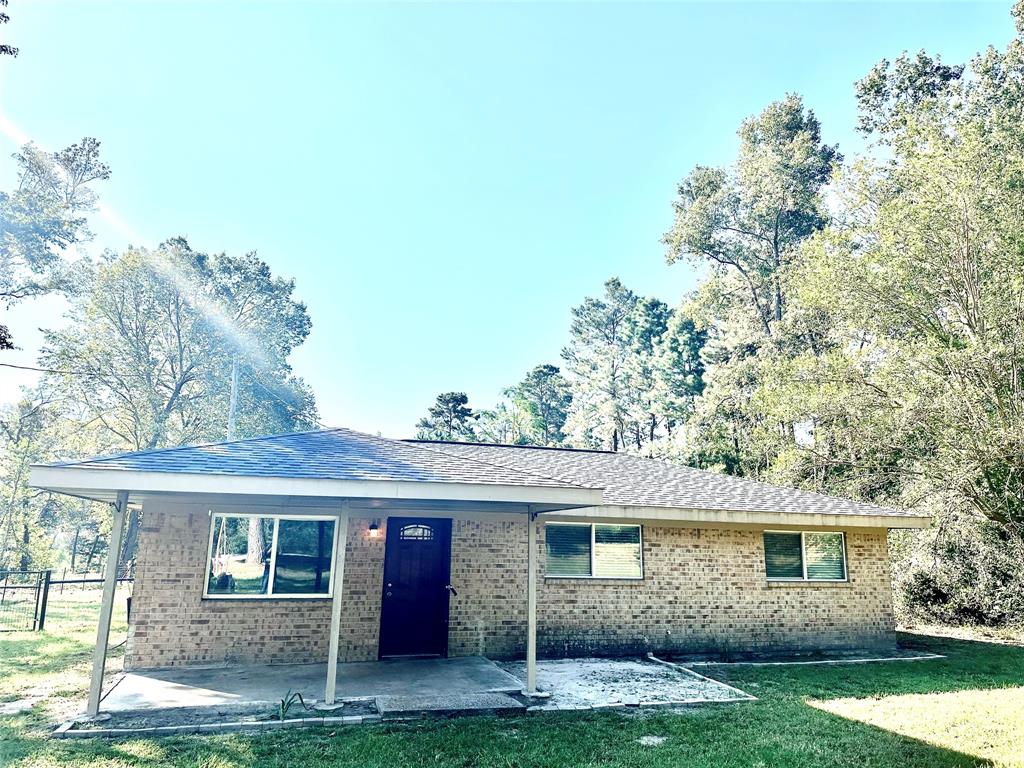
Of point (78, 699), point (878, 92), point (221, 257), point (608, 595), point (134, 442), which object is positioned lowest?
point (78, 699)

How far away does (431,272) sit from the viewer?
29906 mm

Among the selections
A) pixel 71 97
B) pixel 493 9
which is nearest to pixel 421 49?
pixel 493 9

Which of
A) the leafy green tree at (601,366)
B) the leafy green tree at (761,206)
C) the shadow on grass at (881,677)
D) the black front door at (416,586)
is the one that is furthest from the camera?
the leafy green tree at (601,366)

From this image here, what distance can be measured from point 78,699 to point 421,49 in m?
12.7

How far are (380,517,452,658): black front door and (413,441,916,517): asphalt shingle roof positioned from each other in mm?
1349

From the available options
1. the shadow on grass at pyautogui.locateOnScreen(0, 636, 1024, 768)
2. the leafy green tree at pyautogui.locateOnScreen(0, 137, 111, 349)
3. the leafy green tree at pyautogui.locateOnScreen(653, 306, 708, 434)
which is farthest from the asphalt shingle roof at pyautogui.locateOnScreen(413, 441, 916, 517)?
the leafy green tree at pyautogui.locateOnScreen(653, 306, 708, 434)

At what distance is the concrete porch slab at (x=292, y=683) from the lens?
6730 mm

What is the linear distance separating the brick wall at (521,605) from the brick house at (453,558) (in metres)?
0.02

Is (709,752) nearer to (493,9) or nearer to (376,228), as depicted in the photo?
(493,9)

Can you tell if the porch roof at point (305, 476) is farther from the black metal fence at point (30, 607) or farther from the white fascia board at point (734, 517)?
the black metal fence at point (30, 607)

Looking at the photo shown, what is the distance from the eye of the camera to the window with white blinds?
33.3ft

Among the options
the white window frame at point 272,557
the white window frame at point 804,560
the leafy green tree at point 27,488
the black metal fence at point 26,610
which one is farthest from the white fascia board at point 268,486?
the leafy green tree at point 27,488

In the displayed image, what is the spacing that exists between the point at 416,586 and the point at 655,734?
172 inches

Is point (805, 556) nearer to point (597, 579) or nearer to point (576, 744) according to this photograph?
point (597, 579)
